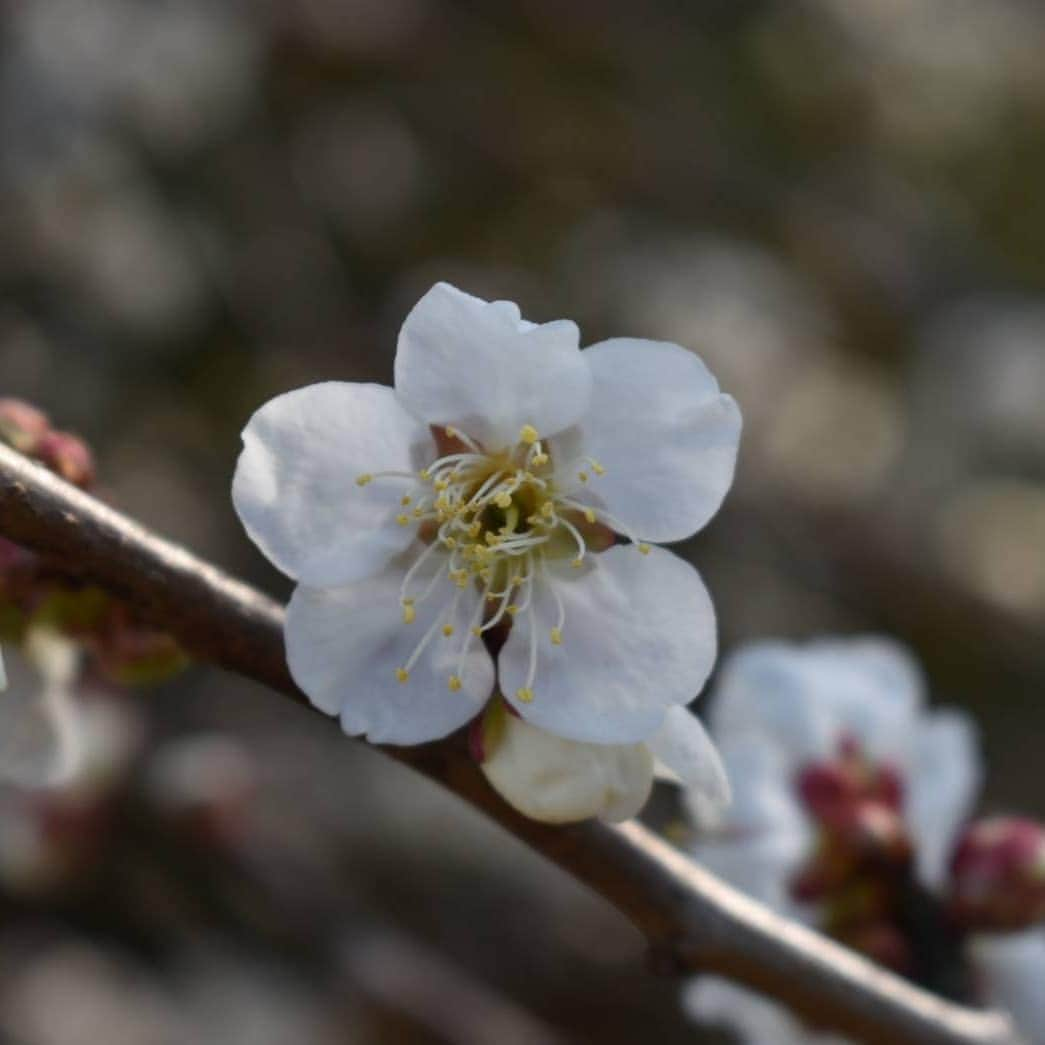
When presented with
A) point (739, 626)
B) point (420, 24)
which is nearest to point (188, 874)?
point (739, 626)

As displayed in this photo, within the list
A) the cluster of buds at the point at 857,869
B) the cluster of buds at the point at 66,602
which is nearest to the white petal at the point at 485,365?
the cluster of buds at the point at 66,602

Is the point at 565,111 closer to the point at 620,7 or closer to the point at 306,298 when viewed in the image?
the point at 620,7

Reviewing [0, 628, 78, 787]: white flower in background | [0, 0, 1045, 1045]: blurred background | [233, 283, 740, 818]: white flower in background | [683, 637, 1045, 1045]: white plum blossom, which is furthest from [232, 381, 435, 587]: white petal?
[0, 0, 1045, 1045]: blurred background

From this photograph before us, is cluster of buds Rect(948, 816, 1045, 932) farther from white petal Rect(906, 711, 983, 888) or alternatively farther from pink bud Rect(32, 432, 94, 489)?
pink bud Rect(32, 432, 94, 489)

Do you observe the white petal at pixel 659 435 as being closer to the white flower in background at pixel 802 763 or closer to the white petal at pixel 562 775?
the white petal at pixel 562 775

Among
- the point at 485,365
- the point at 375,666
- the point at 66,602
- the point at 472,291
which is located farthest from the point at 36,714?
the point at 472,291
